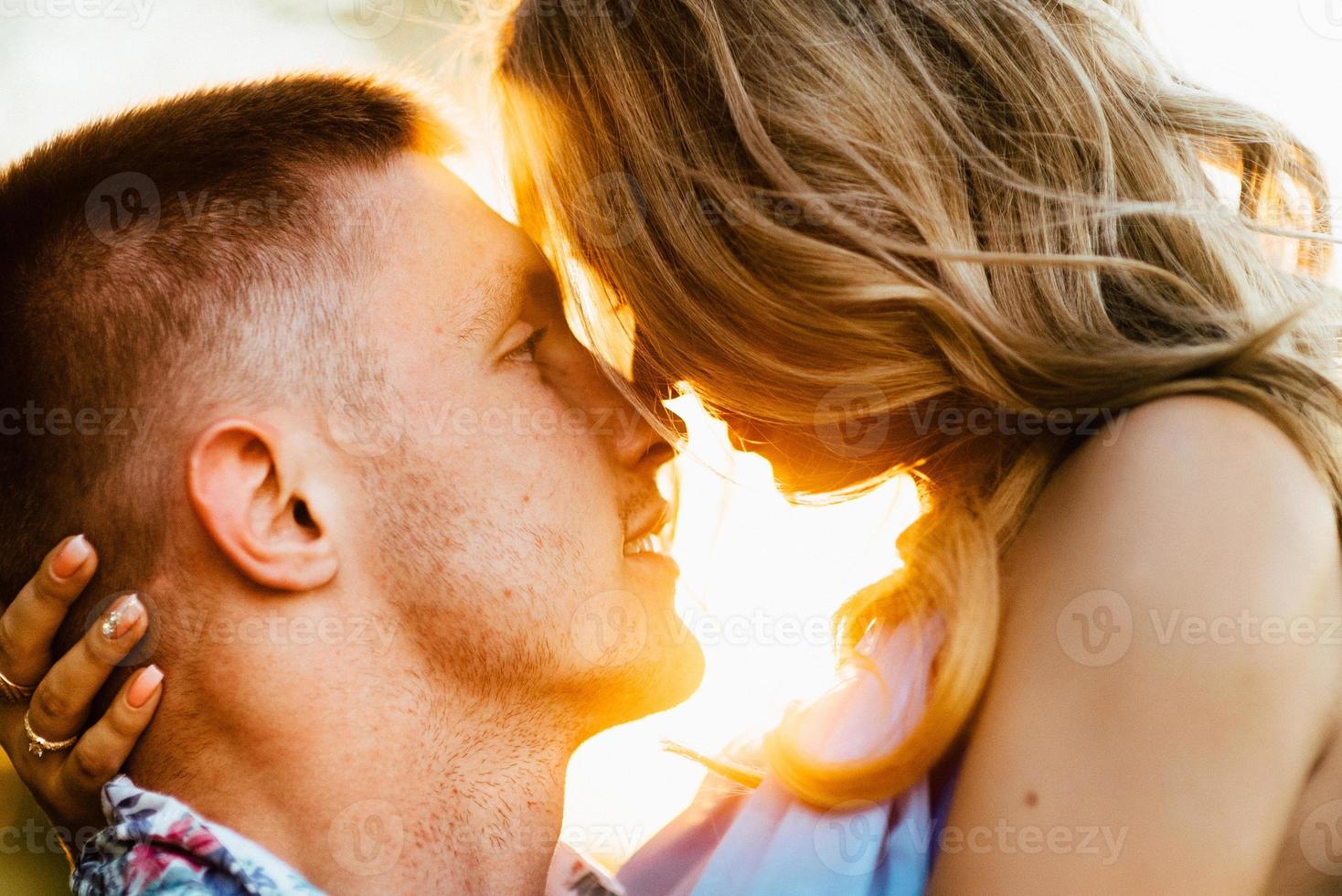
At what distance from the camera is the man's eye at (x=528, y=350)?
1483 millimetres

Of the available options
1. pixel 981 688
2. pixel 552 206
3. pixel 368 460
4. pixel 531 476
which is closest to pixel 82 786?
pixel 368 460

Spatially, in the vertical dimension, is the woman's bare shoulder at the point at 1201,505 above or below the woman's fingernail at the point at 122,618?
above

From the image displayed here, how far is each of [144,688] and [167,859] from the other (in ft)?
0.71

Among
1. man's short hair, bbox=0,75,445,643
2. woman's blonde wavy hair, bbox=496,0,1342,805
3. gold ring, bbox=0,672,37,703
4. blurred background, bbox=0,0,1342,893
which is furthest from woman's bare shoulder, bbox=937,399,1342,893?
gold ring, bbox=0,672,37,703

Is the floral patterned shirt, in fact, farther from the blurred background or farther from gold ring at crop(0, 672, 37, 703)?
the blurred background

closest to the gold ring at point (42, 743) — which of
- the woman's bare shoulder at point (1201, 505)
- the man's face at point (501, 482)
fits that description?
the man's face at point (501, 482)

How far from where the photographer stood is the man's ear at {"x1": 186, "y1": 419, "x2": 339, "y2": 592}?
1250mm

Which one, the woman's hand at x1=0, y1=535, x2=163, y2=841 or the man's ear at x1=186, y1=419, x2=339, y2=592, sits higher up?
the man's ear at x1=186, y1=419, x2=339, y2=592

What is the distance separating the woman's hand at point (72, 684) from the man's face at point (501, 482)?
0.31 metres

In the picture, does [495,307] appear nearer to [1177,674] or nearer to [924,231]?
[924,231]

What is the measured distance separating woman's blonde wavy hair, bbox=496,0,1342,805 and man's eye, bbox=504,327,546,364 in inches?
4.8

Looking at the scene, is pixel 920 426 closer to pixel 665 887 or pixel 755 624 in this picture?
pixel 755 624

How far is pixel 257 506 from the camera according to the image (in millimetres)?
1276

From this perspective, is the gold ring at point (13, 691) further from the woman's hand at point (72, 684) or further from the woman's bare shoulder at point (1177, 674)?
the woman's bare shoulder at point (1177, 674)
